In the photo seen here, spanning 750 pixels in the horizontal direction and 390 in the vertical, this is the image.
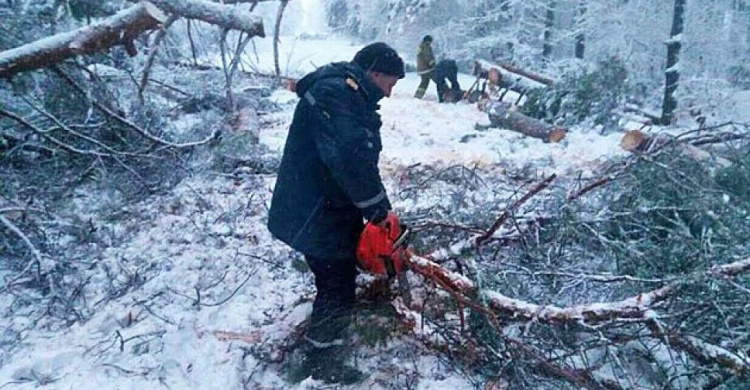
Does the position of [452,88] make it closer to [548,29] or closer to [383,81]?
[548,29]

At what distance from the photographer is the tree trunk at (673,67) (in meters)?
→ 11.7

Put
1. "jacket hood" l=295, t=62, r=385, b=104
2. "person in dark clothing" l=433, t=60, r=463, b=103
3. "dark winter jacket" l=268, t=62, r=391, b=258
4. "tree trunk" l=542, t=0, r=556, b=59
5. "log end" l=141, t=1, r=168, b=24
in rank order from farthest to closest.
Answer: "tree trunk" l=542, t=0, r=556, b=59, "person in dark clothing" l=433, t=60, r=463, b=103, "log end" l=141, t=1, r=168, b=24, "jacket hood" l=295, t=62, r=385, b=104, "dark winter jacket" l=268, t=62, r=391, b=258

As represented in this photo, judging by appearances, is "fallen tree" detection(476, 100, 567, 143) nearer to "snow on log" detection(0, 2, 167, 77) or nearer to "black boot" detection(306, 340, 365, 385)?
"snow on log" detection(0, 2, 167, 77)

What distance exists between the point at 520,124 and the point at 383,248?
20.7ft

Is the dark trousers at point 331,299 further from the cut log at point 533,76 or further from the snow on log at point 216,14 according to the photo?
the cut log at point 533,76

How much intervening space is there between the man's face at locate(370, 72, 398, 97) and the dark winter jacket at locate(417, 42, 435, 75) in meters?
10.2

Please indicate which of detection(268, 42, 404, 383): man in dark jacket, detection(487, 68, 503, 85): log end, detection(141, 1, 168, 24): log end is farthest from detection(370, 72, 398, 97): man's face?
detection(487, 68, 503, 85): log end

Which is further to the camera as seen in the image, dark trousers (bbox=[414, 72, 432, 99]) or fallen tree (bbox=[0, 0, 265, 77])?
dark trousers (bbox=[414, 72, 432, 99])

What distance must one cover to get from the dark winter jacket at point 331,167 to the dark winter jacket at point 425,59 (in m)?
10.3

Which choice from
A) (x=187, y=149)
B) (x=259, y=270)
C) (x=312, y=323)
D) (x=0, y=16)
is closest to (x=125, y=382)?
(x=312, y=323)

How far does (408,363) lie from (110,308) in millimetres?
1794

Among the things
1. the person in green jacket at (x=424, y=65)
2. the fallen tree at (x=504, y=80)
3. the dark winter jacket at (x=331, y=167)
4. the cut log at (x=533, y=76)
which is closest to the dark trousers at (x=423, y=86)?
the person in green jacket at (x=424, y=65)

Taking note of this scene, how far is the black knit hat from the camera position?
2811mm

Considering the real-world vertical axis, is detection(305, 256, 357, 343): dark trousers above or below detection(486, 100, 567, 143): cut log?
above
